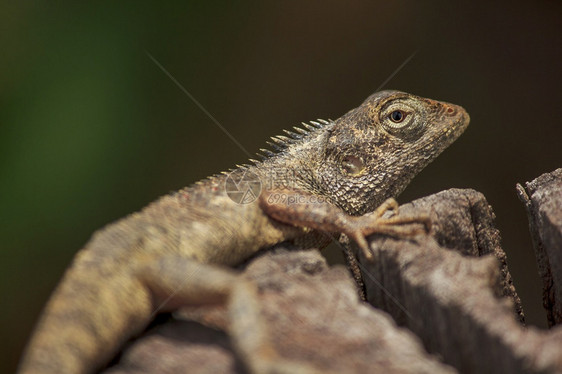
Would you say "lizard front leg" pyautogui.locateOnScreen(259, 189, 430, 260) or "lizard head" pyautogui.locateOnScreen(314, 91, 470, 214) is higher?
"lizard head" pyautogui.locateOnScreen(314, 91, 470, 214)

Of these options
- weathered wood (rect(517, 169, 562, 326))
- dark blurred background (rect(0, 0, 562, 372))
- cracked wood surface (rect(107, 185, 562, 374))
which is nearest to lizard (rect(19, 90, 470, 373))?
cracked wood surface (rect(107, 185, 562, 374))

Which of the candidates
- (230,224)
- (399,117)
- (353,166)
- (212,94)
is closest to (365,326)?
(230,224)

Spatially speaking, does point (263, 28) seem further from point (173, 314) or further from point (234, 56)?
point (173, 314)

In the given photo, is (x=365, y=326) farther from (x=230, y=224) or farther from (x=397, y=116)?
(x=397, y=116)

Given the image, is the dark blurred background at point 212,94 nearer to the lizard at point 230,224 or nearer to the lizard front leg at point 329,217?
the lizard at point 230,224

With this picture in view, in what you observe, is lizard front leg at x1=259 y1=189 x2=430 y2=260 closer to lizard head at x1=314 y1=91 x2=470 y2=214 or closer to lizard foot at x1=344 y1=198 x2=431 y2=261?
lizard foot at x1=344 y1=198 x2=431 y2=261
